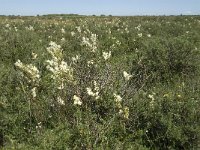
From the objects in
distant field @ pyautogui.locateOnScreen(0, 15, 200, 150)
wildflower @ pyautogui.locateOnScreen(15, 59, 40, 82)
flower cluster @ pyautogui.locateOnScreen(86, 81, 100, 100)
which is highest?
wildflower @ pyautogui.locateOnScreen(15, 59, 40, 82)

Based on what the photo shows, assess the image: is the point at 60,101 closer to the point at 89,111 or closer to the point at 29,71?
the point at 89,111

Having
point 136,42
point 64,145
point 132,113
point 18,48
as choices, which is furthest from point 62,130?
point 136,42

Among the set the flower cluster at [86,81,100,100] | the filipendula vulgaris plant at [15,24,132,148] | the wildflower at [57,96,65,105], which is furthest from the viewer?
the wildflower at [57,96,65,105]

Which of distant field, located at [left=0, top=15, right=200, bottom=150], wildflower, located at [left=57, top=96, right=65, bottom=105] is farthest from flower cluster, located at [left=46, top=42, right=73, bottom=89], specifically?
wildflower, located at [left=57, top=96, right=65, bottom=105]

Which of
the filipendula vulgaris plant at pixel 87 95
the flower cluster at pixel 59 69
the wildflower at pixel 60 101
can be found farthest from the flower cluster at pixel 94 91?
the wildflower at pixel 60 101

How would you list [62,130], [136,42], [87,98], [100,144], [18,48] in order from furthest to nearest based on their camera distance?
[136,42]
[18,48]
[87,98]
[62,130]
[100,144]

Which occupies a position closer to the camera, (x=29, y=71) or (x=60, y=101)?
(x=29, y=71)

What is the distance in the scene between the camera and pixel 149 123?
7223 millimetres

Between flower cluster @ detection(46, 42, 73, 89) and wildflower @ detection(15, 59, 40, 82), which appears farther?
wildflower @ detection(15, 59, 40, 82)

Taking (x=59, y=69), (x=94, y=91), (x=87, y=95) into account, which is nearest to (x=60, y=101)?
(x=87, y=95)

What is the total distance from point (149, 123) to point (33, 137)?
2.02 meters

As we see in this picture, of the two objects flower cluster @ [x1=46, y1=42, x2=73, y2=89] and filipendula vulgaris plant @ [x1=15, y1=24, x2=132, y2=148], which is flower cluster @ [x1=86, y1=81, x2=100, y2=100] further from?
flower cluster @ [x1=46, y1=42, x2=73, y2=89]

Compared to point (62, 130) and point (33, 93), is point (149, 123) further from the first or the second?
point (33, 93)

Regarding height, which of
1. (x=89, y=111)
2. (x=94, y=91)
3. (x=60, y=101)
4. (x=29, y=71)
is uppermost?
(x=29, y=71)
